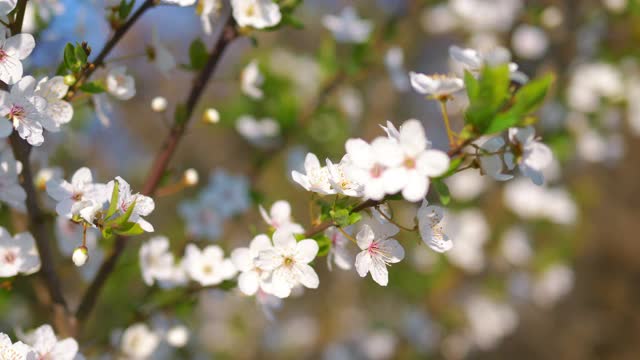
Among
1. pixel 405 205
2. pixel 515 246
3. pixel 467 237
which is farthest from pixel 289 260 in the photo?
pixel 405 205

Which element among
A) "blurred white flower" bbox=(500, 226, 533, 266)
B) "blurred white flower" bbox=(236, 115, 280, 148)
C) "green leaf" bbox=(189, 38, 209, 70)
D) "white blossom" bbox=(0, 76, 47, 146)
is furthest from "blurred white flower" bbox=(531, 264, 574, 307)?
"white blossom" bbox=(0, 76, 47, 146)

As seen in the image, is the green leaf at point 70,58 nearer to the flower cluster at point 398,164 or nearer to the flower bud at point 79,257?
the flower bud at point 79,257

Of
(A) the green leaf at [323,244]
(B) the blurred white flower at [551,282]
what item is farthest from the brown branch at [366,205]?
(B) the blurred white flower at [551,282]

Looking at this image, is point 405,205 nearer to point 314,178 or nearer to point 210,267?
point 210,267

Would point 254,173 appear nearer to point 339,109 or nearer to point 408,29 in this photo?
point 339,109

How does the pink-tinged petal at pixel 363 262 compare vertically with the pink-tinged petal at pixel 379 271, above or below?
above

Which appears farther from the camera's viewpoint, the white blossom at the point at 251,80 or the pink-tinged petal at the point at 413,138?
the white blossom at the point at 251,80

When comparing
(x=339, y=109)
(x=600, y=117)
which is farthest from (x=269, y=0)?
(x=600, y=117)
